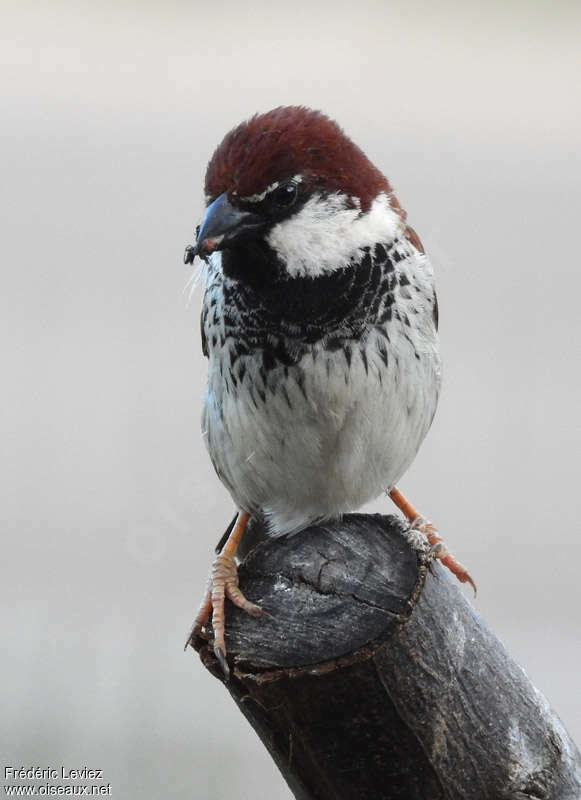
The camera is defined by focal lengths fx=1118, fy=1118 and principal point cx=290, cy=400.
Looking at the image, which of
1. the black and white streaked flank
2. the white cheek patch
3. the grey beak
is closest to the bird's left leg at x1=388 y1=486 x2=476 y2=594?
the black and white streaked flank

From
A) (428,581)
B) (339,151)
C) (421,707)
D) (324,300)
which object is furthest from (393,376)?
(421,707)

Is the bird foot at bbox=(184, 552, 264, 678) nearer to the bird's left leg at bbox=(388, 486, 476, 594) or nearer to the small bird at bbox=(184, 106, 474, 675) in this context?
the small bird at bbox=(184, 106, 474, 675)

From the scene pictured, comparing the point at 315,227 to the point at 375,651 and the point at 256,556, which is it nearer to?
the point at 256,556

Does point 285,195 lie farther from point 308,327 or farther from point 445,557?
point 445,557

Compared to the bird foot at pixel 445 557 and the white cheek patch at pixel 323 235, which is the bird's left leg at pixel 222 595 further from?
the white cheek patch at pixel 323 235

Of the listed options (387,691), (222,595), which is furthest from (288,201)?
(387,691)

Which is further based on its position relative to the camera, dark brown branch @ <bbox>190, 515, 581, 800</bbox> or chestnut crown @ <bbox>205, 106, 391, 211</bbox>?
chestnut crown @ <bbox>205, 106, 391, 211</bbox>
